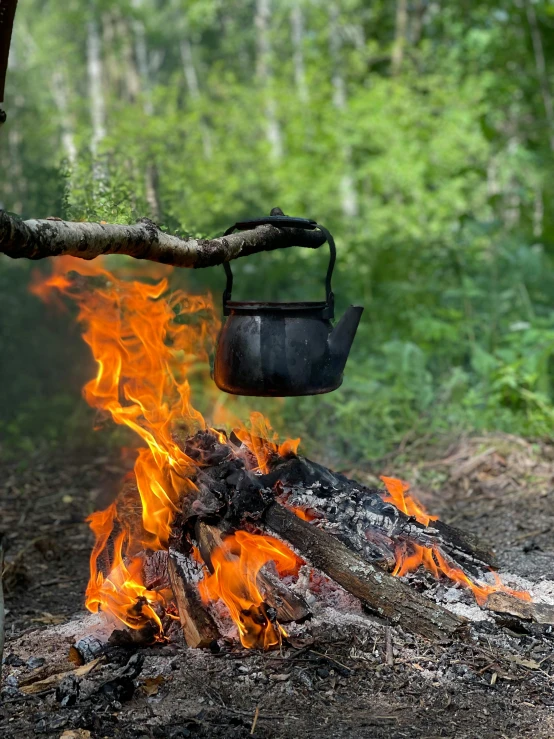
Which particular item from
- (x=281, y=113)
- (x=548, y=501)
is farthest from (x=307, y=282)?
(x=281, y=113)

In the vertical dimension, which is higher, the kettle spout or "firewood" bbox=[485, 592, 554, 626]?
the kettle spout

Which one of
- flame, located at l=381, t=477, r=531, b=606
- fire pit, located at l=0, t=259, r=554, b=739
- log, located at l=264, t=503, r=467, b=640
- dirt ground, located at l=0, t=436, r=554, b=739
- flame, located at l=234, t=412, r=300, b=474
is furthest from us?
flame, located at l=234, t=412, r=300, b=474

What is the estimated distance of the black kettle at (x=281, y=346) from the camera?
2961 mm

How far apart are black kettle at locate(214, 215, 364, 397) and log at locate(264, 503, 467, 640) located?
580mm

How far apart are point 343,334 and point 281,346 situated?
0.31 metres

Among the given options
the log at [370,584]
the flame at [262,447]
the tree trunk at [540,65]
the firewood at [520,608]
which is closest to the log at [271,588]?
the log at [370,584]

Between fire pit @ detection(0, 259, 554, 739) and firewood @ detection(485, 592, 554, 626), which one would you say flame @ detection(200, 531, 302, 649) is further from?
firewood @ detection(485, 592, 554, 626)

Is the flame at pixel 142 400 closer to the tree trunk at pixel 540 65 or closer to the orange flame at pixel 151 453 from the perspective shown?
the orange flame at pixel 151 453

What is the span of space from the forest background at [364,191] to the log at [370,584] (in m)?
1.41

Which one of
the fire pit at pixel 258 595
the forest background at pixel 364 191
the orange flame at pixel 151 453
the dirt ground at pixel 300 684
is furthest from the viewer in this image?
the forest background at pixel 364 191

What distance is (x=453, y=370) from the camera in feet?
21.9

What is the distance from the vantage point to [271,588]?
9.83 feet

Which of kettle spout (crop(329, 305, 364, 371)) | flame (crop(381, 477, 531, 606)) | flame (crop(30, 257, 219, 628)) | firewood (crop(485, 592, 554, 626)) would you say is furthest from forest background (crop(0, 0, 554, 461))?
→ firewood (crop(485, 592, 554, 626))

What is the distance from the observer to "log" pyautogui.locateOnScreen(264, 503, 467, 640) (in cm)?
291
